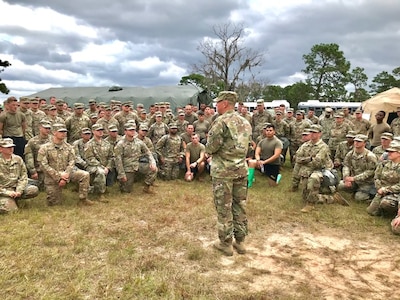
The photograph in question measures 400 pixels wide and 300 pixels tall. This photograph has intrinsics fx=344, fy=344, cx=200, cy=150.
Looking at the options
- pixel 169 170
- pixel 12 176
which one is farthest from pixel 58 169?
pixel 169 170

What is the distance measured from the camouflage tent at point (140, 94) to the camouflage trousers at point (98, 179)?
10.8m

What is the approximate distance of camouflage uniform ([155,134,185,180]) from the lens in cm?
898

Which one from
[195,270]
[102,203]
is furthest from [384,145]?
[102,203]

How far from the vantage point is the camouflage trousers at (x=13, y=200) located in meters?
5.84

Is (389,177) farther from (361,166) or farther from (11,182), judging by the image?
(11,182)

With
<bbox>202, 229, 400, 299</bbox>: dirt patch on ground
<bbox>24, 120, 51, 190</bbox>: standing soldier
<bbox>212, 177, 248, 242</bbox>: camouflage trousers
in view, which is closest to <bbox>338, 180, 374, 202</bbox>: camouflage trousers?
<bbox>202, 229, 400, 299</bbox>: dirt patch on ground

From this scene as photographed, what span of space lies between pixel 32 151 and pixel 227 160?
4744 mm

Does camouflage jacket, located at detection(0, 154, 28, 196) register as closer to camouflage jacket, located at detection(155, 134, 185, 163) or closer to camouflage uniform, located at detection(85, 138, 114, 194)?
camouflage uniform, located at detection(85, 138, 114, 194)

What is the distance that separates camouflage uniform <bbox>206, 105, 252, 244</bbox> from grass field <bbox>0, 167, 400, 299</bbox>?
521 mm

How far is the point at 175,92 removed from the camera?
723 inches

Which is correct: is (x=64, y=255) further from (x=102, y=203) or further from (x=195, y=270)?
(x=102, y=203)

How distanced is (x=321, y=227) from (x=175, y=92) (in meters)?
13.8

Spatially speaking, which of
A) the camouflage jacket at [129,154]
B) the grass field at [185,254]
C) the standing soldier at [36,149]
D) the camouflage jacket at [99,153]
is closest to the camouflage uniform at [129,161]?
the camouflage jacket at [129,154]

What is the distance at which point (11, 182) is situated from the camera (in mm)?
6082
